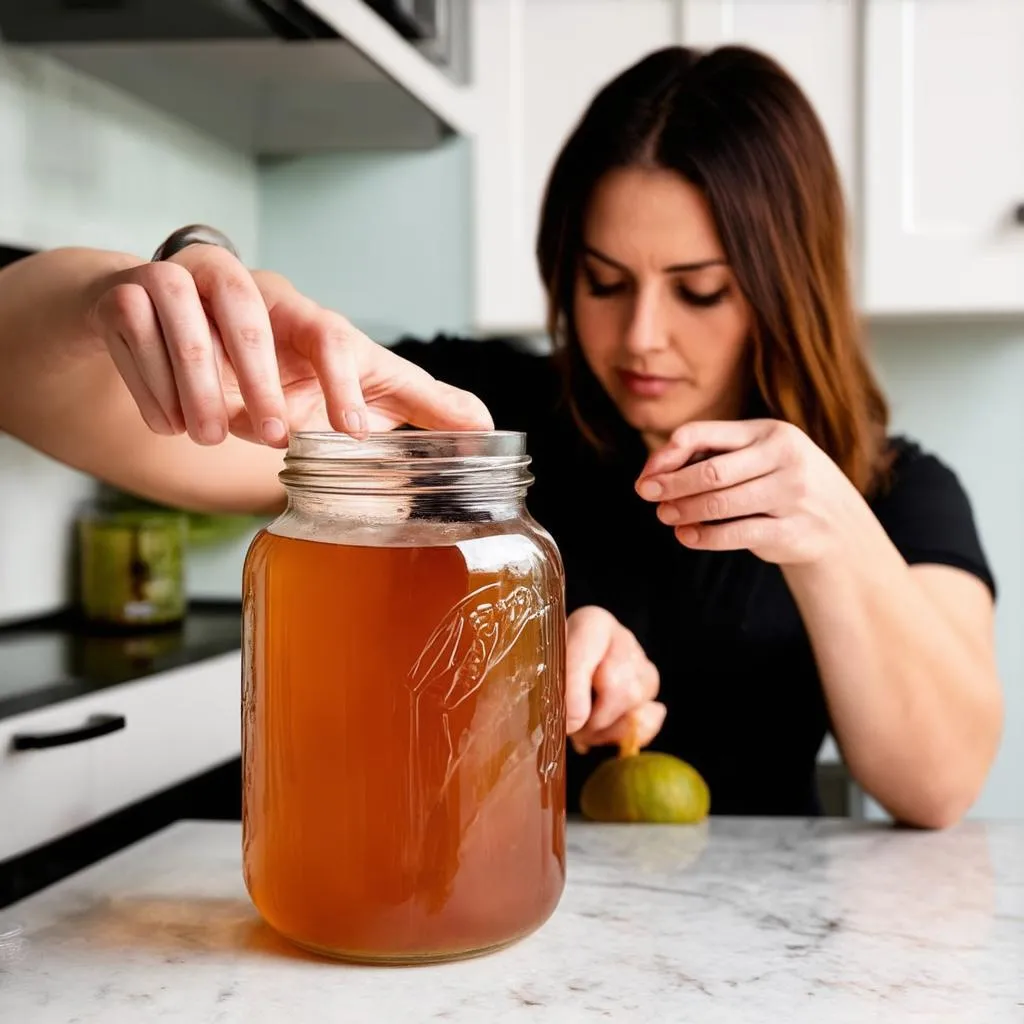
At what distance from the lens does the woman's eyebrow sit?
1.18 meters

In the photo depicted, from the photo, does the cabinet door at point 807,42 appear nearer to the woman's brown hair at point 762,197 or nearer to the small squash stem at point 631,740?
the woman's brown hair at point 762,197

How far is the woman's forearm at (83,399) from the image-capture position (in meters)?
0.77

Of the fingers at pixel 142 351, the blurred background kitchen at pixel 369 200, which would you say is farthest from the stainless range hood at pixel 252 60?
the fingers at pixel 142 351

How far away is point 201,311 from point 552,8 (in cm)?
162

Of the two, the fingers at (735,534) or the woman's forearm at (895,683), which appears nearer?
the fingers at (735,534)

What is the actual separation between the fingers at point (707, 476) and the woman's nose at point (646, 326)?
390 millimetres

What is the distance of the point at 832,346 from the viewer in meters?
1.27

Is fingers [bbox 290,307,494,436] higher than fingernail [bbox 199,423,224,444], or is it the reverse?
fingers [bbox 290,307,494,436]

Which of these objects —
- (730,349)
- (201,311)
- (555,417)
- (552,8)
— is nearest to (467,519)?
(201,311)

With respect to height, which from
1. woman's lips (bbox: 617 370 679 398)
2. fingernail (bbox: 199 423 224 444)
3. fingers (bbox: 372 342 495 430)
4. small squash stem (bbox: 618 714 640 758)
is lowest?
small squash stem (bbox: 618 714 640 758)

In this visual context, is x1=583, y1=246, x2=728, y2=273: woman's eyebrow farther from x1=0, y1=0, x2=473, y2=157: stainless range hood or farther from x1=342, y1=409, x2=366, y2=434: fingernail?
x1=342, y1=409, x2=366, y2=434: fingernail

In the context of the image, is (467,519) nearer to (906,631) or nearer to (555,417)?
(906,631)

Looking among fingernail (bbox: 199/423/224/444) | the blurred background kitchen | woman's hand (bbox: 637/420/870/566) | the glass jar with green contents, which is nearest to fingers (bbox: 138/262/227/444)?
fingernail (bbox: 199/423/224/444)

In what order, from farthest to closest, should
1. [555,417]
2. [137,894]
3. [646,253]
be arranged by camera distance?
1. [555,417]
2. [646,253]
3. [137,894]
